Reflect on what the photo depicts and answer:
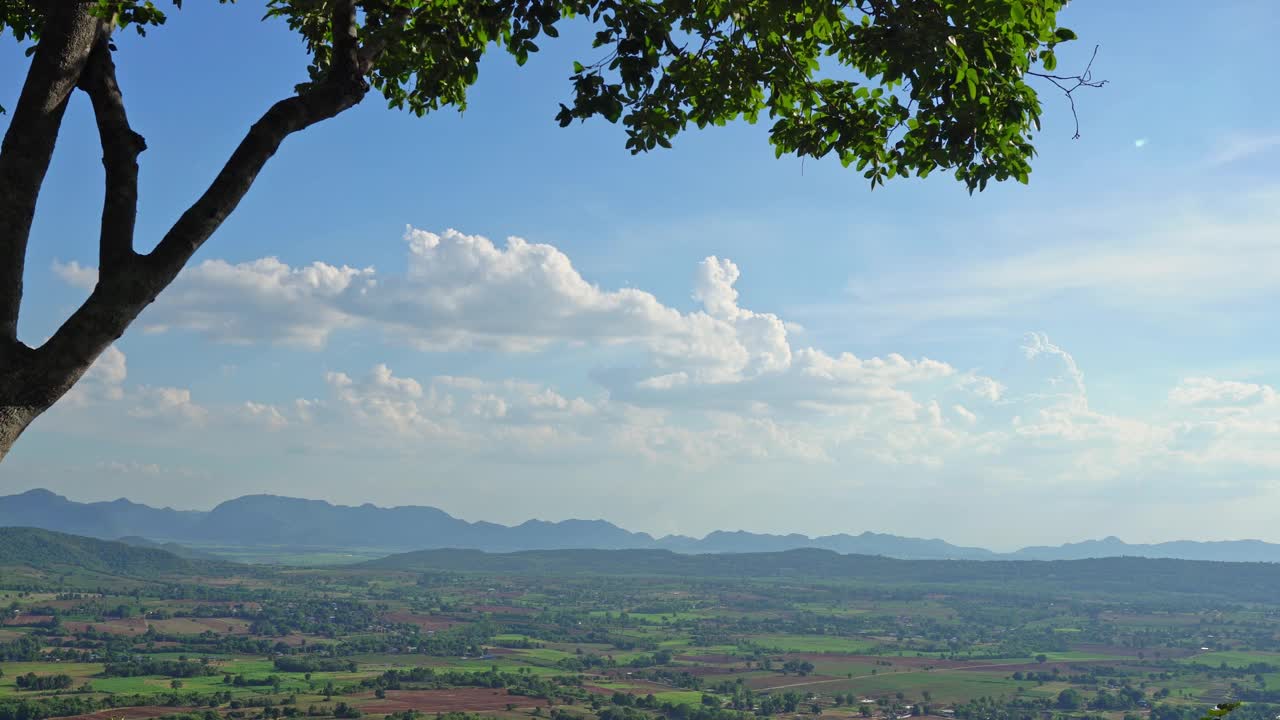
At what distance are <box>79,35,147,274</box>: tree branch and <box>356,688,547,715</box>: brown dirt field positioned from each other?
13420 centimetres

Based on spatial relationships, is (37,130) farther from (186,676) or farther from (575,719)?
(186,676)

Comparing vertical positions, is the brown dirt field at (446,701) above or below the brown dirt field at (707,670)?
above

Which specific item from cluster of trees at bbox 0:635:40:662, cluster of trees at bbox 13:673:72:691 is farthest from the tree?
cluster of trees at bbox 0:635:40:662

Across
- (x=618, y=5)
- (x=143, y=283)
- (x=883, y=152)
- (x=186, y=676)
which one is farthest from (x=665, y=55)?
(x=186, y=676)

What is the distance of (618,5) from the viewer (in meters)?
10.4

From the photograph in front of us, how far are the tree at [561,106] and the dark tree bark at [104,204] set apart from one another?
12 mm

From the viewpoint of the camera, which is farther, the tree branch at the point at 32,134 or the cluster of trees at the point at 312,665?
the cluster of trees at the point at 312,665

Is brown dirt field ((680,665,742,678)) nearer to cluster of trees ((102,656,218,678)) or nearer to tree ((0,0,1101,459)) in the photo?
cluster of trees ((102,656,218,678))

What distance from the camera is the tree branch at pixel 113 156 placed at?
26.4 feet

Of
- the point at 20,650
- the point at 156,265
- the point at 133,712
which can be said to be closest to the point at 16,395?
the point at 156,265

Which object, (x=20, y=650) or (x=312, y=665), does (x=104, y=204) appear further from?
(x=20, y=650)

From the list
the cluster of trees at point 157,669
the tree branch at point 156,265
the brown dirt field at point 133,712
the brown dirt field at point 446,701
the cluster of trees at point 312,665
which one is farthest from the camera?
the cluster of trees at point 312,665

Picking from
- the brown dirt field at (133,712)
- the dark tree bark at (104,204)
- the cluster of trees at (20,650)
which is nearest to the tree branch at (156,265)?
the dark tree bark at (104,204)

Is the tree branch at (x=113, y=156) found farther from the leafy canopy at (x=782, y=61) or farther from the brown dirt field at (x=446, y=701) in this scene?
the brown dirt field at (x=446, y=701)
